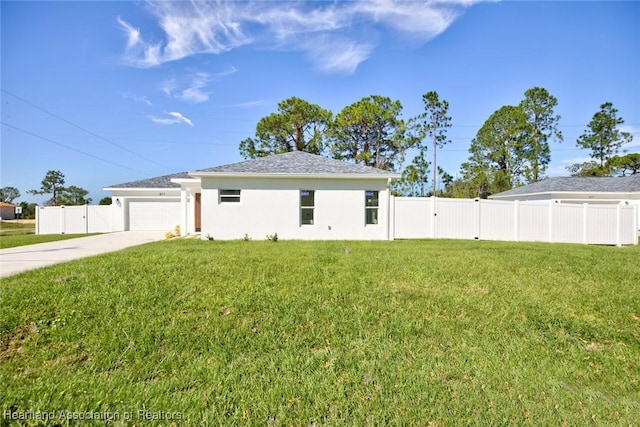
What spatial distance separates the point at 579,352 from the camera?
3.75 meters

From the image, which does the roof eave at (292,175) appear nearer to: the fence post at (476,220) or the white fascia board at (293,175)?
the white fascia board at (293,175)

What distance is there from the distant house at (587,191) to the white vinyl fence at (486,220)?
9736 millimetres

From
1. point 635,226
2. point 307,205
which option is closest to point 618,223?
point 635,226

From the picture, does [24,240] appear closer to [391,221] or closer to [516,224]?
[391,221]

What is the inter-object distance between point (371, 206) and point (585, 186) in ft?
67.3

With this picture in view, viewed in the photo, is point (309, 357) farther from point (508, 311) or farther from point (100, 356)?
point (508, 311)

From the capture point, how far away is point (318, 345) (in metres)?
3.71

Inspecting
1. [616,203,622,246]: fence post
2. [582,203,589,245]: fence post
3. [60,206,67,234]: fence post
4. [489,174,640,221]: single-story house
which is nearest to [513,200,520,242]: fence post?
[582,203,589,245]: fence post

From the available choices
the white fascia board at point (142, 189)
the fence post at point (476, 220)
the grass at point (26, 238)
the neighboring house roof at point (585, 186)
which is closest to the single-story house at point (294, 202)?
the fence post at point (476, 220)

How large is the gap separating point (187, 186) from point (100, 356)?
13457 mm

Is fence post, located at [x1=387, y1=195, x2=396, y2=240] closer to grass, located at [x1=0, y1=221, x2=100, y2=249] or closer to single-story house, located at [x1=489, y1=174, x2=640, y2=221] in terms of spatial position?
grass, located at [x1=0, y1=221, x2=100, y2=249]

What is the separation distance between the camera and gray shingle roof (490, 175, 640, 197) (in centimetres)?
2245

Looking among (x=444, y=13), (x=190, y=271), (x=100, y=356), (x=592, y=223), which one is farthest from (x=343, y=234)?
(x=592, y=223)

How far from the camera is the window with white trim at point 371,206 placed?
13355 millimetres
